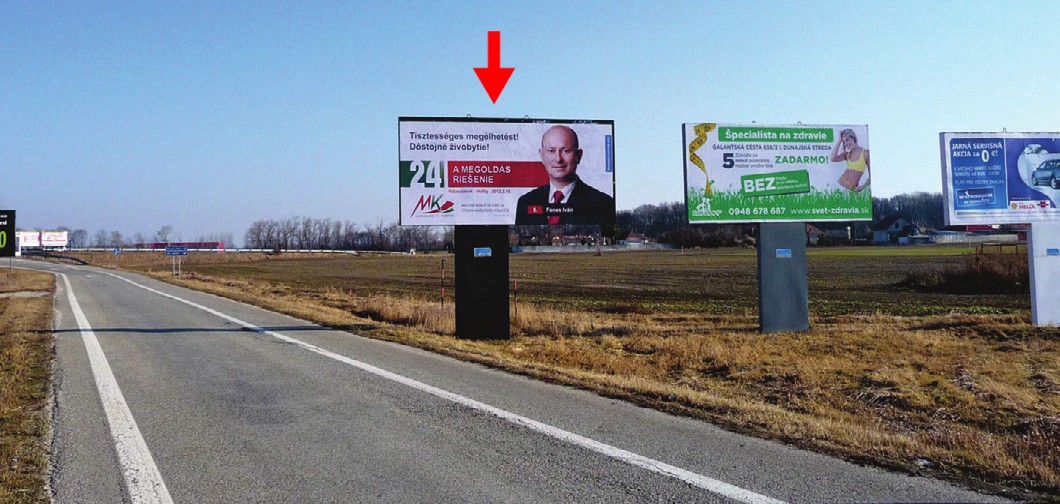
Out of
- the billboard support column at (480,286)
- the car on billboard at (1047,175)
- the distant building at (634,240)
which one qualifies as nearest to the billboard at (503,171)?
the billboard support column at (480,286)

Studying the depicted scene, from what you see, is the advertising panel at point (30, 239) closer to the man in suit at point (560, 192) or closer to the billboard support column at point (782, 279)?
the man in suit at point (560, 192)

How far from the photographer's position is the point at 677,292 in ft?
119

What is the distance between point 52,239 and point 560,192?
170016mm

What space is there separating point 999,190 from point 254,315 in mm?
20920

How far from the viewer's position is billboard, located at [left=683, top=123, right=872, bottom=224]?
18328 mm

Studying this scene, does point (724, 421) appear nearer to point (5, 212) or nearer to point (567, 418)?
point (567, 418)

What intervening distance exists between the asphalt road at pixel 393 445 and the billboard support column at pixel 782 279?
10.3 meters

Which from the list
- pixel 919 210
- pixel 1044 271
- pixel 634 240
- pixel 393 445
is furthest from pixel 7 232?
pixel 919 210

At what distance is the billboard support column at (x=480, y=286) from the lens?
16828 millimetres

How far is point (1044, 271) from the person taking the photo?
17891 millimetres

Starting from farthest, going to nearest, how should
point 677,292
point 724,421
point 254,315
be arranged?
1. point 677,292
2. point 254,315
3. point 724,421

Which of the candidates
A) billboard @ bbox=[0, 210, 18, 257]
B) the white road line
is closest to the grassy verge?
the white road line

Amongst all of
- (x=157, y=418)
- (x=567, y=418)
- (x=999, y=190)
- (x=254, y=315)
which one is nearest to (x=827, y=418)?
(x=567, y=418)

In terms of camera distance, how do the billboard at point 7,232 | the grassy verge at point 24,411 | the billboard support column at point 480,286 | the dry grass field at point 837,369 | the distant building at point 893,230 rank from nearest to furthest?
1. the grassy verge at point 24,411
2. the dry grass field at point 837,369
3. the billboard support column at point 480,286
4. the billboard at point 7,232
5. the distant building at point 893,230
